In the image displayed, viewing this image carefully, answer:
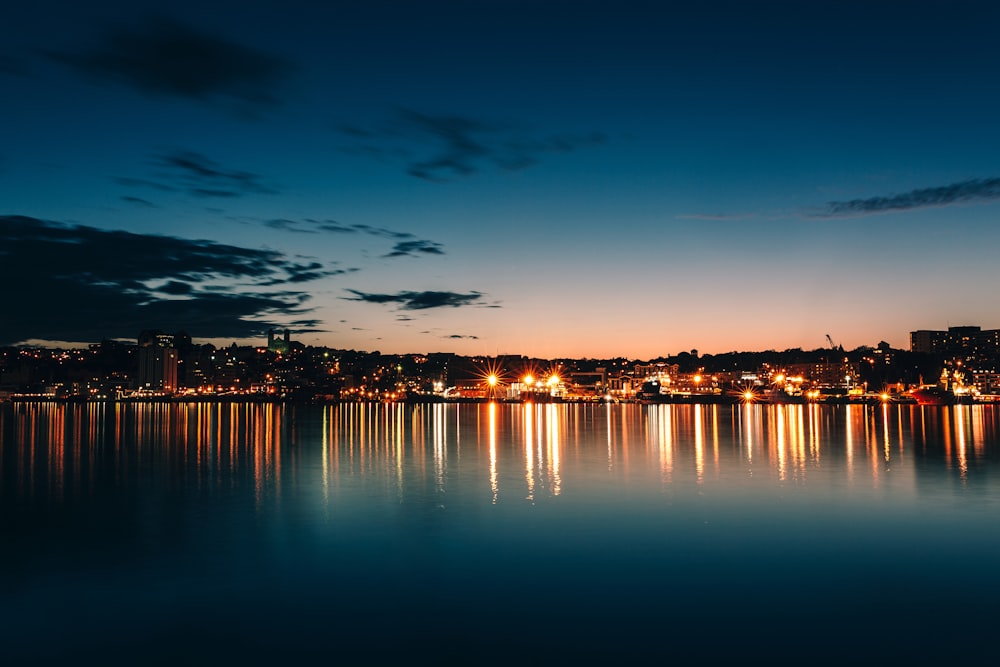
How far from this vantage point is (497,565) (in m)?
17.7

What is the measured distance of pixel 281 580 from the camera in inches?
639

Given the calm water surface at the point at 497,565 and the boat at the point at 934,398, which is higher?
the calm water surface at the point at 497,565

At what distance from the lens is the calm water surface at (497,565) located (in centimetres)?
1241

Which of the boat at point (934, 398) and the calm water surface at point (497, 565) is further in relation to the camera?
the boat at point (934, 398)

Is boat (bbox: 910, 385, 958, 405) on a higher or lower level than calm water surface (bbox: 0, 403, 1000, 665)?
lower

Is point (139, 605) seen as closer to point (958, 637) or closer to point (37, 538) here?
point (37, 538)

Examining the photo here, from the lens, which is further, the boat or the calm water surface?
the boat

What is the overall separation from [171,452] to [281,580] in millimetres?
34786

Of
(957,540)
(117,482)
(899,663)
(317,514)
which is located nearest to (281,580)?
(317,514)

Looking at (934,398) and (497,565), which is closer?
(497,565)

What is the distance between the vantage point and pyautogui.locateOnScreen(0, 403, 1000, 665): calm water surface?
12.4 meters

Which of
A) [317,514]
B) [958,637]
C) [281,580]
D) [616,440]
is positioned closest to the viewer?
[958,637]

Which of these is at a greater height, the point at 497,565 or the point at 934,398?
the point at 497,565

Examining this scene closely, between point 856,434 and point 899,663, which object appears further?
point 856,434
